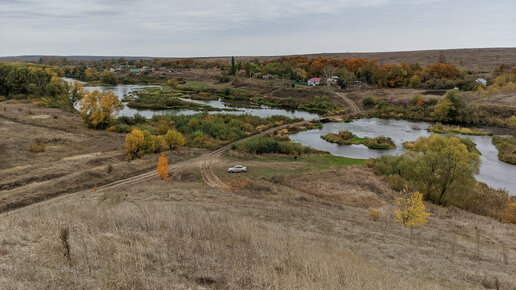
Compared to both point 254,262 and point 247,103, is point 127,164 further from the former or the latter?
point 247,103

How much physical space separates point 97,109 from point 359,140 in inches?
1748

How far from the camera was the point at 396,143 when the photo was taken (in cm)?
4906

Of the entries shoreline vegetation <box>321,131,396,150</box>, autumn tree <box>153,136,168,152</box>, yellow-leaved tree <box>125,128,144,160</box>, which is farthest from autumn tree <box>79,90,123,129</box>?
shoreline vegetation <box>321,131,396,150</box>

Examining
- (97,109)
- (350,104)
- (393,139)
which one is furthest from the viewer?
(350,104)

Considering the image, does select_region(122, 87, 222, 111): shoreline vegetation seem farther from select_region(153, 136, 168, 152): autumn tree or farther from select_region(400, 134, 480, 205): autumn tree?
select_region(400, 134, 480, 205): autumn tree

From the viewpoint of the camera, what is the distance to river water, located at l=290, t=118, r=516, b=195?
3466 cm

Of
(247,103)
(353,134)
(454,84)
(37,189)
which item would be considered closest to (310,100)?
(247,103)

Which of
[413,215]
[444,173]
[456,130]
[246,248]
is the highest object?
[246,248]

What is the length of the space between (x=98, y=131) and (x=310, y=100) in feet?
195

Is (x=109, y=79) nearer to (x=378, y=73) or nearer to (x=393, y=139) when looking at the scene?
(x=378, y=73)

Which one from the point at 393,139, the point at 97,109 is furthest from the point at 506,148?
the point at 97,109

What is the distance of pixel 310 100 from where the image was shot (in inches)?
3484

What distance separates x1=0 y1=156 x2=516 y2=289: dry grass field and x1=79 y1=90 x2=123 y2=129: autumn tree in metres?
30.2

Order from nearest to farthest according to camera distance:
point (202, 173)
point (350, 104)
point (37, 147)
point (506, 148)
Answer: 1. point (202, 173)
2. point (37, 147)
3. point (506, 148)
4. point (350, 104)
